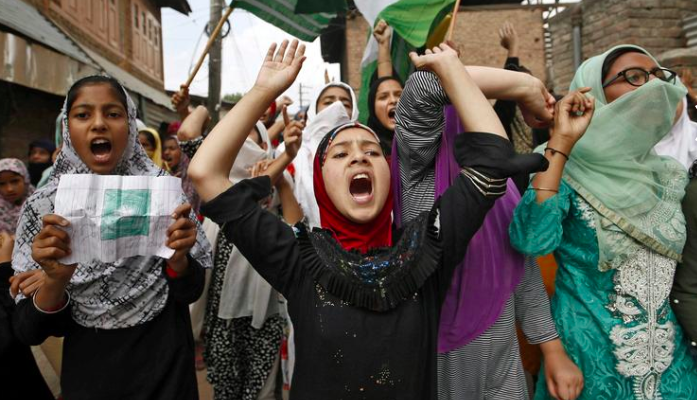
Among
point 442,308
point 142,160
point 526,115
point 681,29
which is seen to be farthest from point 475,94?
point 681,29

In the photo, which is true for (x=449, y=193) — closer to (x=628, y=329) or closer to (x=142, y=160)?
(x=628, y=329)

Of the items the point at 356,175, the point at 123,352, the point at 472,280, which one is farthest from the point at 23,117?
the point at 472,280

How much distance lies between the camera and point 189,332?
183 centimetres

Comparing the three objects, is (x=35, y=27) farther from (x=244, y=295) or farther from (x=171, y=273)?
(x=171, y=273)

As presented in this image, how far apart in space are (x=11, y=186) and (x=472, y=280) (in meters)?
3.77

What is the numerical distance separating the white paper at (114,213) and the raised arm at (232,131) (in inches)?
8.7

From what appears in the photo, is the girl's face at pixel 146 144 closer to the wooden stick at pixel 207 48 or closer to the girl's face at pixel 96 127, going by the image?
the wooden stick at pixel 207 48

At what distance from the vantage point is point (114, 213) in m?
1.40

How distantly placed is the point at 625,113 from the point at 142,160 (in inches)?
71.2

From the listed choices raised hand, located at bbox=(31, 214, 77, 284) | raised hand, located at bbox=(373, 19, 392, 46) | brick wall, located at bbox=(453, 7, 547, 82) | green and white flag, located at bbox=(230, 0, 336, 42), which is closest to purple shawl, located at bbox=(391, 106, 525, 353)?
raised hand, located at bbox=(31, 214, 77, 284)

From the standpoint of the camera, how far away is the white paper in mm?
1365

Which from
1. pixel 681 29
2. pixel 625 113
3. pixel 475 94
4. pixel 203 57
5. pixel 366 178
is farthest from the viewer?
pixel 681 29

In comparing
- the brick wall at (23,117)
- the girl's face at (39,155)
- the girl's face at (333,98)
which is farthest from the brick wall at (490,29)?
the girl's face at (39,155)

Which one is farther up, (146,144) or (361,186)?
(146,144)
